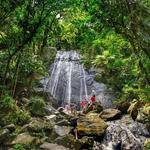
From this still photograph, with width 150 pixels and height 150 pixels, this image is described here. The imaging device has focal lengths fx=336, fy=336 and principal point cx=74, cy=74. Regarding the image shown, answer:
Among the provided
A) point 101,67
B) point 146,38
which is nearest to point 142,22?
point 146,38

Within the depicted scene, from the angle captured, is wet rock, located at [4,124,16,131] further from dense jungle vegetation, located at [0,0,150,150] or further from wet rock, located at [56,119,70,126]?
wet rock, located at [56,119,70,126]

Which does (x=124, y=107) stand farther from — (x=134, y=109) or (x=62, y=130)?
(x=62, y=130)

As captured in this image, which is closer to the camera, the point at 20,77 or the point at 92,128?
the point at 92,128

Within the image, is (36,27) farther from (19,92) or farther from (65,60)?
(65,60)

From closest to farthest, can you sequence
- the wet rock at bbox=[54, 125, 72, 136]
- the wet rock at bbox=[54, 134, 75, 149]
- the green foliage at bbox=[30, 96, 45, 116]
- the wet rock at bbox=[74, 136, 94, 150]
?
A: 1. the wet rock at bbox=[74, 136, 94, 150]
2. the wet rock at bbox=[54, 134, 75, 149]
3. the wet rock at bbox=[54, 125, 72, 136]
4. the green foliage at bbox=[30, 96, 45, 116]

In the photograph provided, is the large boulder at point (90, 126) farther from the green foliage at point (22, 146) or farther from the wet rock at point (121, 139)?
the green foliage at point (22, 146)

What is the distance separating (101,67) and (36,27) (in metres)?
20.8

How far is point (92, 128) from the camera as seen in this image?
17.3 meters

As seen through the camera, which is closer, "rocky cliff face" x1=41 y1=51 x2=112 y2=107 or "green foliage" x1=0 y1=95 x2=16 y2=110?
"green foliage" x1=0 y1=95 x2=16 y2=110

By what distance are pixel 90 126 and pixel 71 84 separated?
16474 millimetres

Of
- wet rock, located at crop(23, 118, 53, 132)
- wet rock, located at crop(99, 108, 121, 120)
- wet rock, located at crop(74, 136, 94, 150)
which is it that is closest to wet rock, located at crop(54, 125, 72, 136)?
wet rock, located at crop(23, 118, 53, 132)

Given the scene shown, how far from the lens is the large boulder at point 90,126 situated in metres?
17.1

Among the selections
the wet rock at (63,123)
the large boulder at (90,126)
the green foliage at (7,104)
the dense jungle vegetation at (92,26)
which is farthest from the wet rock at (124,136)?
the green foliage at (7,104)

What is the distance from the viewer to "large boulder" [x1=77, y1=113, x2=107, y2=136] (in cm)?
1706
